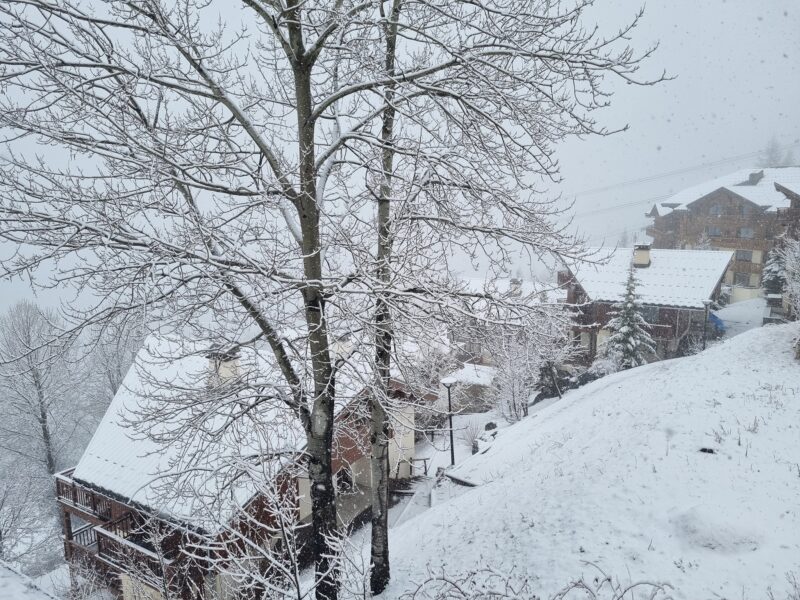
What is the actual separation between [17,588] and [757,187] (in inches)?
2146

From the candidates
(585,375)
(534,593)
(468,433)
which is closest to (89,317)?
(534,593)

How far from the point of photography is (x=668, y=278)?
28156 mm

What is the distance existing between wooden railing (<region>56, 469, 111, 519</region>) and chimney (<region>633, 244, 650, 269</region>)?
2937 cm

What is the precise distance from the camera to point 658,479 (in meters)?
7.14

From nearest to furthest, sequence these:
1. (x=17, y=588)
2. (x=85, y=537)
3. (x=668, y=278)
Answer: (x=17, y=588) < (x=85, y=537) < (x=668, y=278)

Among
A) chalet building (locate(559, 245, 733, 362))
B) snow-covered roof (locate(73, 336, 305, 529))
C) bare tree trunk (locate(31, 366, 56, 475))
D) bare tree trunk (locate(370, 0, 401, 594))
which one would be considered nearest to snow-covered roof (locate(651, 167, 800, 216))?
chalet building (locate(559, 245, 733, 362))

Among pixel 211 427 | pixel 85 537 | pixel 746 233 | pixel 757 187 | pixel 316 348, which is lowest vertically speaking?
pixel 85 537

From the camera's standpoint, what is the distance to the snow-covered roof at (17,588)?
8.66ft

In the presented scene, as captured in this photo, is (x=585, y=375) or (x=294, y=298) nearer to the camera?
(x=294, y=298)

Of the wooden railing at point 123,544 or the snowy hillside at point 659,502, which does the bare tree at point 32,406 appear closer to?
the wooden railing at point 123,544

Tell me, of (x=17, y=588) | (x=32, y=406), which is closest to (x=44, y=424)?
(x=32, y=406)

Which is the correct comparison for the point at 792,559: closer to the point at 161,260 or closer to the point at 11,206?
the point at 161,260

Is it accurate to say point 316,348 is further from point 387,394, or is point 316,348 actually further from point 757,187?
point 757,187

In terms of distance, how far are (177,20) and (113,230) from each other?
2369 millimetres
